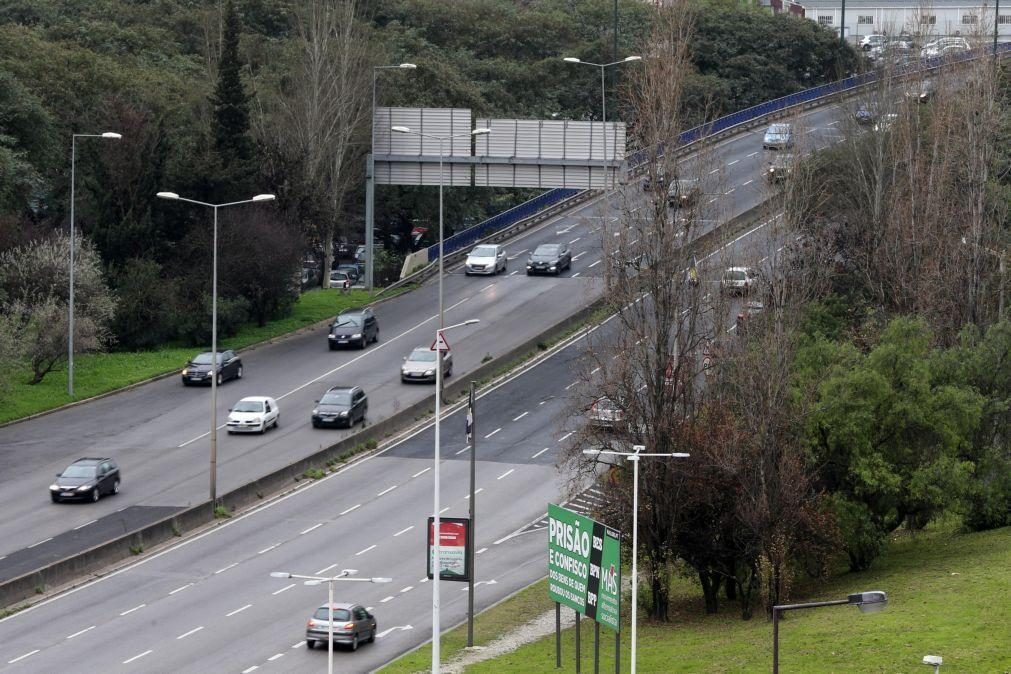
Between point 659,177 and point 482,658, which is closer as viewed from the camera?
point 482,658

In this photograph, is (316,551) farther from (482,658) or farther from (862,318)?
(862,318)

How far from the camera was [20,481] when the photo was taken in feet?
193

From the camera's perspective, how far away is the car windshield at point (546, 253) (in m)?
89.9

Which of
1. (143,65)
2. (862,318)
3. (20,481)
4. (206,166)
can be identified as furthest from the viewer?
(143,65)

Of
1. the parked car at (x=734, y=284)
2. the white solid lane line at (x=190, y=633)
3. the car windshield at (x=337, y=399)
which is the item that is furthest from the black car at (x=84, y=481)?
the parked car at (x=734, y=284)

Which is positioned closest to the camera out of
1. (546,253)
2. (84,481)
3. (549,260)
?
(84,481)

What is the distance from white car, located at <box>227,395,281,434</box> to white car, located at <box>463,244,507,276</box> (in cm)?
2693

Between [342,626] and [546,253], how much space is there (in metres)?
48.7

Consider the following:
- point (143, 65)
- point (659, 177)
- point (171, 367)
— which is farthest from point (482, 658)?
point (143, 65)

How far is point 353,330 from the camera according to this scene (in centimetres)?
7700

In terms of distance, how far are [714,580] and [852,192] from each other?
2943cm

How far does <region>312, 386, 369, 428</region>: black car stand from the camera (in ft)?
213

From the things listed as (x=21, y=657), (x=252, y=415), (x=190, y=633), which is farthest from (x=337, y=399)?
(x=21, y=657)

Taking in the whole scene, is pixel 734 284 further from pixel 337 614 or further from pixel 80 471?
pixel 80 471
